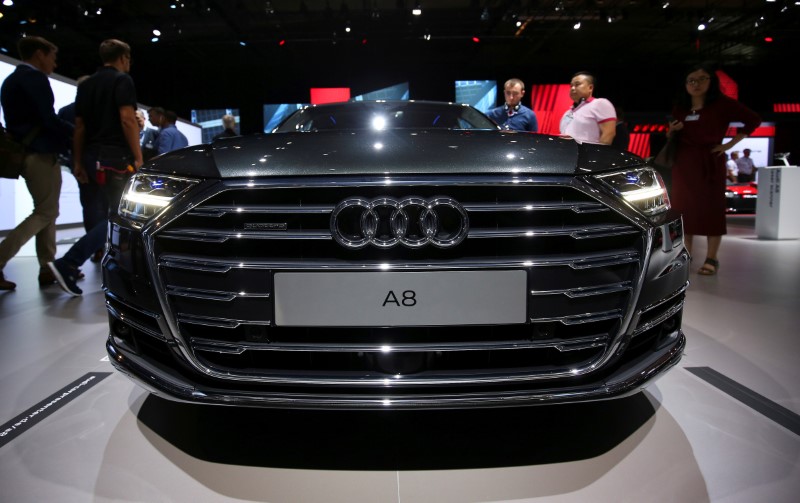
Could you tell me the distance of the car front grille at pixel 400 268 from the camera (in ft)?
4.21

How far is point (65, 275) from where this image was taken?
3467 mm

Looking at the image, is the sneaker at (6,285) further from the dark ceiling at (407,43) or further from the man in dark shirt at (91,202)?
the dark ceiling at (407,43)

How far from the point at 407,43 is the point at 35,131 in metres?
12.2

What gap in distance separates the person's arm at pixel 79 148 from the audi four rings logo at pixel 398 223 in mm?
3173

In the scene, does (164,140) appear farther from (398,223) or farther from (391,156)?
(398,223)

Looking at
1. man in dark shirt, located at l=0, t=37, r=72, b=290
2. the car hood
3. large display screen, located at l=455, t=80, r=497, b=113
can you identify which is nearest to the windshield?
the car hood

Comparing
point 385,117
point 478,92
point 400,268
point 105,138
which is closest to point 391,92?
point 478,92

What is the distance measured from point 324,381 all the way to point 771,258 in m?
5.45

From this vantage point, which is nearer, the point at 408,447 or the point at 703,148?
the point at 408,447

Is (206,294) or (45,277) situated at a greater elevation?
(206,294)

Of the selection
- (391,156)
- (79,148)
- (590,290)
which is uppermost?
(79,148)

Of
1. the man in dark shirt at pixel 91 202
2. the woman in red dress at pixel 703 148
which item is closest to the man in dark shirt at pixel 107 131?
the man in dark shirt at pixel 91 202

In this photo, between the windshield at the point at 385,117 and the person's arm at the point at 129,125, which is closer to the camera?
the windshield at the point at 385,117

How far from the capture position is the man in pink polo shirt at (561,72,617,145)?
4156 mm
